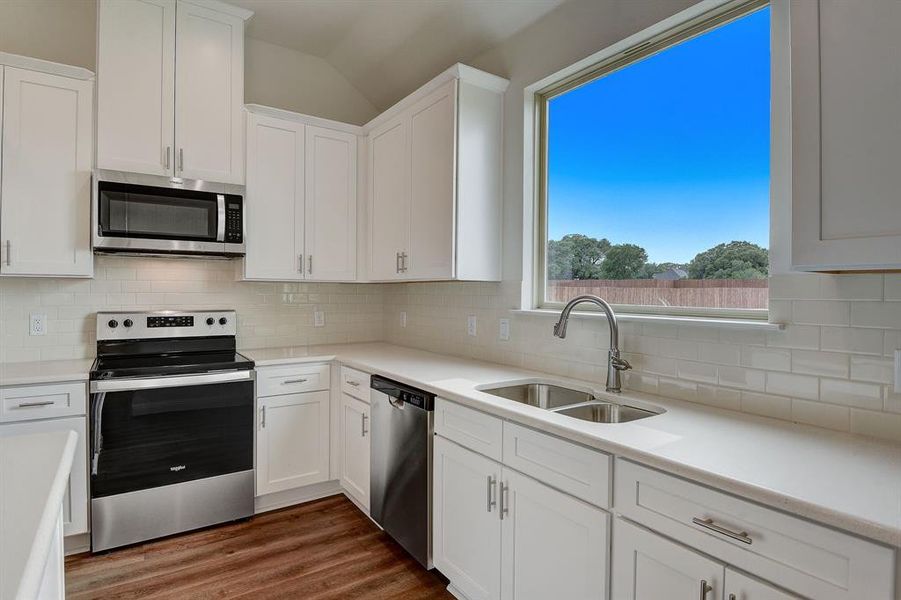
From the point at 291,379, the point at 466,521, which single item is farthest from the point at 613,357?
the point at 291,379

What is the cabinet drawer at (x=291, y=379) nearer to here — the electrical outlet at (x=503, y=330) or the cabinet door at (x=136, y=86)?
the electrical outlet at (x=503, y=330)

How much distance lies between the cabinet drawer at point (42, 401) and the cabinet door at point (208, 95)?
128 centimetres

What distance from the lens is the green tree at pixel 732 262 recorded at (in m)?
1.79

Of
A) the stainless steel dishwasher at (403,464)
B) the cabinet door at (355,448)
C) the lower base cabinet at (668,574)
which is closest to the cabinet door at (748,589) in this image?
the lower base cabinet at (668,574)

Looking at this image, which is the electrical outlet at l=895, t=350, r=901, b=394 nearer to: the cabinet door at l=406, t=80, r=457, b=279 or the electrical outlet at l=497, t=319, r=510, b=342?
the electrical outlet at l=497, t=319, r=510, b=342

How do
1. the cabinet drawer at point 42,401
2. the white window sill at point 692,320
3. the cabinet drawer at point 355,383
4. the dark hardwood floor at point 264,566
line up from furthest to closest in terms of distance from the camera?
the cabinet drawer at point 355,383, the cabinet drawer at point 42,401, the dark hardwood floor at point 264,566, the white window sill at point 692,320

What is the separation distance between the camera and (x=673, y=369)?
1962 millimetres

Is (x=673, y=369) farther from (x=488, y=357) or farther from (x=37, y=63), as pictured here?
→ (x=37, y=63)

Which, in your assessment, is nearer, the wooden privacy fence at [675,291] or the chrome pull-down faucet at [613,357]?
the wooden privacy fence at [675,291]

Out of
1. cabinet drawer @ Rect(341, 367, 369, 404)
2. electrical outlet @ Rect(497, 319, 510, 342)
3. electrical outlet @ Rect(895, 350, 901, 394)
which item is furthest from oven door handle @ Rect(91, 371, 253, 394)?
electrical outlet @ Rect(895, 350, 901, 394)

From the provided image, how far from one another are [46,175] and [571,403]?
2.86 meters

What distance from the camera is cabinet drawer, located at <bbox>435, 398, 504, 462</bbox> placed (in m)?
1.87

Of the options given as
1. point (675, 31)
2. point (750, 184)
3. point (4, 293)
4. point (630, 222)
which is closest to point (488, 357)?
point (630, 222)

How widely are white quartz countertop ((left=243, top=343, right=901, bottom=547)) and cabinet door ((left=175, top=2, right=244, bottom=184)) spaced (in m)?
2.02
